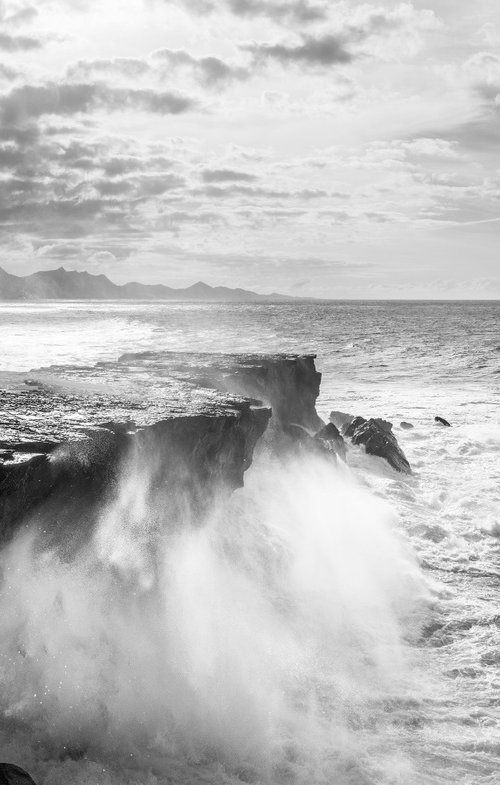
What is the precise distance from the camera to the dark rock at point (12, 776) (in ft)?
14.2

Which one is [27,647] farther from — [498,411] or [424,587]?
[498,411]

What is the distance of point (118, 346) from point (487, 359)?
955 inches

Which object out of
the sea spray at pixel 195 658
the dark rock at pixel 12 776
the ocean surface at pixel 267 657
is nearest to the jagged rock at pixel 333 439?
the ocean surface at pixel 267 657

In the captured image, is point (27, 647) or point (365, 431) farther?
point (365, 431)

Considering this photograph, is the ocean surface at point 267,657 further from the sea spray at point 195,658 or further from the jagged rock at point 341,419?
the jagged rock at point 341,419

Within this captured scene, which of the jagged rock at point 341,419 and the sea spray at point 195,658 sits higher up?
the jagged rock at point 341,419

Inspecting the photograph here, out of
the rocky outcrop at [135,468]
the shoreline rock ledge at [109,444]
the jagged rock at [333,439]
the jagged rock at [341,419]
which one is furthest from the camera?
the jagged rock at [341,419]

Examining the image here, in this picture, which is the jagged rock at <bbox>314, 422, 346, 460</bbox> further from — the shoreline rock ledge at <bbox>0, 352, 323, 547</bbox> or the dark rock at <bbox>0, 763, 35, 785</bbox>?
the dark rock at <bbox>0, 763, 35, 785</bbox>

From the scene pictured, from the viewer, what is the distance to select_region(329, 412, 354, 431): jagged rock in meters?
19.0

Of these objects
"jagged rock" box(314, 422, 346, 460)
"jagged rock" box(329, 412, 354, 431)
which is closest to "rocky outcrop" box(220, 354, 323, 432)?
"jagged rock" box(314, 422, 346, 460)

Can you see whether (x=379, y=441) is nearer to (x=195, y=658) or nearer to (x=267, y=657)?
(x=267, y=657)

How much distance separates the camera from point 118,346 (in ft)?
135

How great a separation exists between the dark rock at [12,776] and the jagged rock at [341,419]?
588 inches

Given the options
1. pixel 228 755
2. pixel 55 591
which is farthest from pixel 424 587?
pixel 55 591
